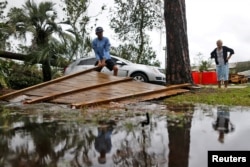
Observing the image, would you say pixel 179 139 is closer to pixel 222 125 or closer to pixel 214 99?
pixel 222 125

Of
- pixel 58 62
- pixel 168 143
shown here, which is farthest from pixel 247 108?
pixel 58 62

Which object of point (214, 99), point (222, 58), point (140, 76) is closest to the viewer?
point (214, 99)

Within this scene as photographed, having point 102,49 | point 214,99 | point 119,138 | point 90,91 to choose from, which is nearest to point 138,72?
point 102,49

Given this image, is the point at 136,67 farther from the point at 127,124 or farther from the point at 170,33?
the point at 127,124

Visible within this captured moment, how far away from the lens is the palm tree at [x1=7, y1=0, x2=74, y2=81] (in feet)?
55.2

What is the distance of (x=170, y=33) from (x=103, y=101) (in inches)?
173

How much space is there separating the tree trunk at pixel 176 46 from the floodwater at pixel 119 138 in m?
4.65

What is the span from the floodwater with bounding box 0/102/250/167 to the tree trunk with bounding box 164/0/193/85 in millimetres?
4651

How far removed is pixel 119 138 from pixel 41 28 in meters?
14.6

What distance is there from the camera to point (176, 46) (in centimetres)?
1054

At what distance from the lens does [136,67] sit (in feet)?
46.1

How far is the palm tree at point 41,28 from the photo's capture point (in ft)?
55.2

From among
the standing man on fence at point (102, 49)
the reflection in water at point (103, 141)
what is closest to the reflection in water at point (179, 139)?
the reflection in water at point (103, 141)

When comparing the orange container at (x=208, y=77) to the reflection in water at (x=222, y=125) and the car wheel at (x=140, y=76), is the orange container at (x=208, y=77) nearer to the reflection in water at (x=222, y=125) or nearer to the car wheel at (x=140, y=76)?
the car wheel at (x=140, y=76)
